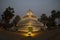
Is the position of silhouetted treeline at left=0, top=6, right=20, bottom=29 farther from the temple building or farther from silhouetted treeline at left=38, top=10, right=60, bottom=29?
silhouetted treeline at left=38, top=10, right=60, bottom=29

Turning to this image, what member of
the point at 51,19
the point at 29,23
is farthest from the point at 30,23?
the point at 51,19

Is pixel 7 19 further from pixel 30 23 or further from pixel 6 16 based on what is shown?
pixel 30 23

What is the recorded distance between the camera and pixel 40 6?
2.54m

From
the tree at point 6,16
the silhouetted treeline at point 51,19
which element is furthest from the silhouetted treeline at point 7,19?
the silhouetted treeline at point 51,19

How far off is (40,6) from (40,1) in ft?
0.31

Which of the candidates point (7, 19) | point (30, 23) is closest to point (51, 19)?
point (30, 23)

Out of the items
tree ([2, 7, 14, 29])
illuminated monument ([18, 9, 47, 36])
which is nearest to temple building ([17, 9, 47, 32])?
illuminated monument ([18, 9, 47, 36])

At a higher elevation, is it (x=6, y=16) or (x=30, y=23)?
(x=6, y=16)

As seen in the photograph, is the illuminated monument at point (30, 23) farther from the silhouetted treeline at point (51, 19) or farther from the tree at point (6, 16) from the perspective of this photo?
the tree at point (6, 16)

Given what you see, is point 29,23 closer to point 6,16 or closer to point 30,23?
point 30,23

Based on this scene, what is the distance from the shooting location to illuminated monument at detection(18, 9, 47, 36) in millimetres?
2375

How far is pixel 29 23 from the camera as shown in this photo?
2.40 meters

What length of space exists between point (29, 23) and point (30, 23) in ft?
0.06

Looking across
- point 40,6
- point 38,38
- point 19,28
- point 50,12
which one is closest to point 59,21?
point 50,12
